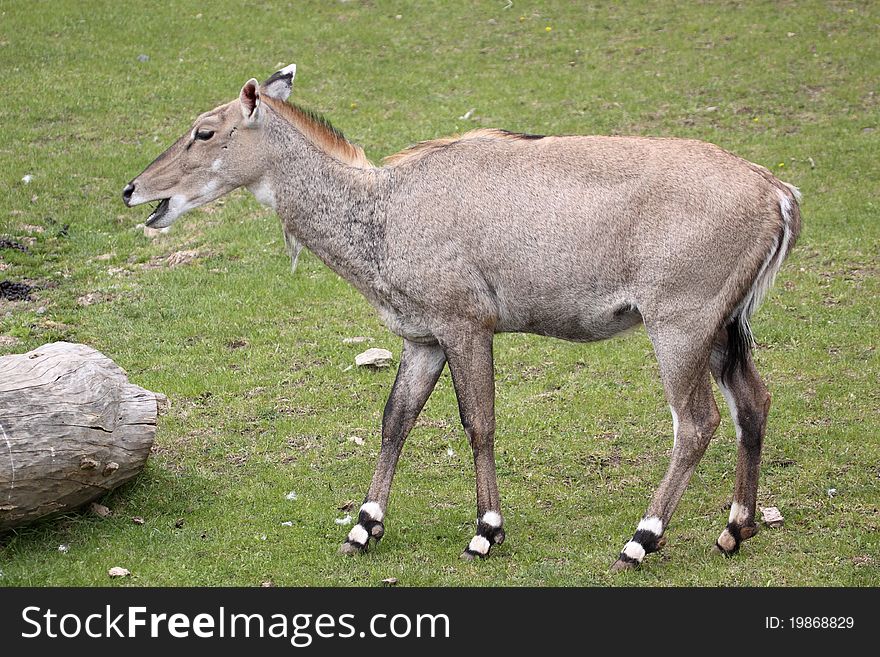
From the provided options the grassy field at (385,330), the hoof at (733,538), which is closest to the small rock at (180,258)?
the grassy field at (385,330)

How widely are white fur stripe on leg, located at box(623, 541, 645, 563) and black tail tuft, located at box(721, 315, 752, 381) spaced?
4.26 ft

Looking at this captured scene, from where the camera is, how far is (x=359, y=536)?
7.98 m

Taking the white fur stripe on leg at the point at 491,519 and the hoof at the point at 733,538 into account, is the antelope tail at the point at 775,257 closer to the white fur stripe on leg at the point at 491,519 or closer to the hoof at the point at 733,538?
Result: the hoof at the point at 733,538

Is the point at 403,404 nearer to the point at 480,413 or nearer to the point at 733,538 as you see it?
the point at 480,413

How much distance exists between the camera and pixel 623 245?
7.45 m

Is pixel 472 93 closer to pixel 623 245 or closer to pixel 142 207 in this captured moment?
pixel 142 207

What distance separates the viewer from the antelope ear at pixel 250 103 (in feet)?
26.0

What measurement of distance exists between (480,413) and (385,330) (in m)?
4.35

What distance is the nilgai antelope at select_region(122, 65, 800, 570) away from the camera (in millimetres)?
7328

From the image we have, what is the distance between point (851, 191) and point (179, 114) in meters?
9.73

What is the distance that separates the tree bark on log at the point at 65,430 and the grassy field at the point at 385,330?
0.34 meters

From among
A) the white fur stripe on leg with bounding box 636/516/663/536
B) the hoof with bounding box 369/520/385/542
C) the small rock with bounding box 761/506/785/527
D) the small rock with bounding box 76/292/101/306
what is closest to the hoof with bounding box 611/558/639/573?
the white fur stripe on leg with bounding box 636/516/663/536

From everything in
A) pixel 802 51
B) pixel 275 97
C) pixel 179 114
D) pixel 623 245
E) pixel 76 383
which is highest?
pixel 275 97

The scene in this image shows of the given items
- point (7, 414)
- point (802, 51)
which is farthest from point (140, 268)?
point (802, 51)
